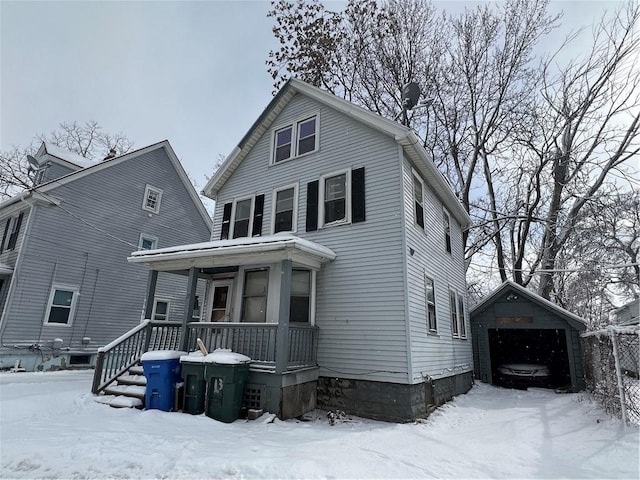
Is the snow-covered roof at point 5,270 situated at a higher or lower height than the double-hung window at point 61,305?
higher

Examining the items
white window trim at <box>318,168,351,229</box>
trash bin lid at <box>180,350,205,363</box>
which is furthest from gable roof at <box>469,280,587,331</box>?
trash bin lid at <box>180,350,205,363</box>

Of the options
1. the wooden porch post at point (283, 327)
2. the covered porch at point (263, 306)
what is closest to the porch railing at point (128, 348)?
the covered porch at point (263, 306)

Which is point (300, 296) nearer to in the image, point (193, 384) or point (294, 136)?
point (193, 384)

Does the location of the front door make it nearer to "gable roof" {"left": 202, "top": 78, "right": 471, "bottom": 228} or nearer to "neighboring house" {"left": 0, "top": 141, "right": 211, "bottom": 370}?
"gable roof" {"left": 202, "top": 78, "right": 471, "bottom": 228}

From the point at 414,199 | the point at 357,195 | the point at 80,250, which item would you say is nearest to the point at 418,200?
the point at 414,199

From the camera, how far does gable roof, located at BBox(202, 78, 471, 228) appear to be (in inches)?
342

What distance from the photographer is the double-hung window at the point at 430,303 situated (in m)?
8.91

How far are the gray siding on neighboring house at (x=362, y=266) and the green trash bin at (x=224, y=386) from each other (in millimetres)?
2245

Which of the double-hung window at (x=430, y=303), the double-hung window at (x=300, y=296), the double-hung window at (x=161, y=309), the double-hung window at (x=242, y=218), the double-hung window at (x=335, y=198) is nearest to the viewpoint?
the double-hung window at (x=300, y=296)

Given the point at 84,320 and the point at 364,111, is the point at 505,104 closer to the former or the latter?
the point at 364,111

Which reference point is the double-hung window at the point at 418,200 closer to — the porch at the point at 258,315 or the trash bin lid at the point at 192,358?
the porch at the point at 258,315

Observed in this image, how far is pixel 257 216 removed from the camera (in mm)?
10711

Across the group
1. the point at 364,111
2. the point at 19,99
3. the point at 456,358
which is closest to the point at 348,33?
the point at 364,111

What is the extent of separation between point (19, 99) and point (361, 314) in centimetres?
1608
